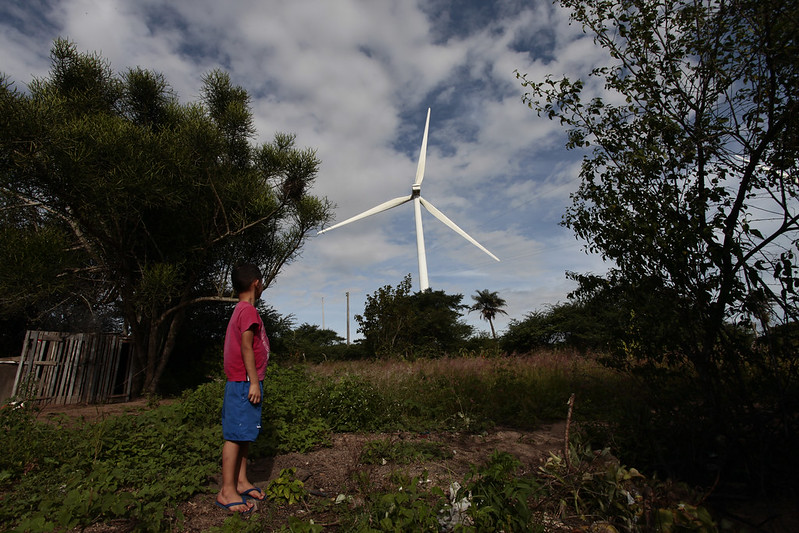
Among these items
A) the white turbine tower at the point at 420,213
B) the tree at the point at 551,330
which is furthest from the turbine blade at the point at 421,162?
the tree at the point at 551,330

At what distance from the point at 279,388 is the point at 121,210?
22.1 ft

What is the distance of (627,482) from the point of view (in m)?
3.01

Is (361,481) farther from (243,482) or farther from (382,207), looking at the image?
(382,207)

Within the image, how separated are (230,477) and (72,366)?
9891mm

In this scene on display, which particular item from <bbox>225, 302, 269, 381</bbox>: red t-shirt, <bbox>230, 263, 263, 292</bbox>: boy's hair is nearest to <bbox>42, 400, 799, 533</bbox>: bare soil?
<bbox>225, 302, 269, 381</bbox>: red t-shirt

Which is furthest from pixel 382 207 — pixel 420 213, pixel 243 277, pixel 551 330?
pixel 243 277

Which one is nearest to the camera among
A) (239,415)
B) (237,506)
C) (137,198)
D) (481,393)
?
(237,506)

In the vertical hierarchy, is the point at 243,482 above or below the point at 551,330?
below

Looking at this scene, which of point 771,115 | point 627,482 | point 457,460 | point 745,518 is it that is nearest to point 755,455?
point 745,518

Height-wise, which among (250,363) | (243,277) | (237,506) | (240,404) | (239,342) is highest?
(243,277)

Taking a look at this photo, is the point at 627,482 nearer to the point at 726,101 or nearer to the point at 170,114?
the point at 726,101

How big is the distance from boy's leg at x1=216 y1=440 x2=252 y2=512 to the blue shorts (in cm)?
9

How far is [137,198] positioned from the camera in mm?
9664

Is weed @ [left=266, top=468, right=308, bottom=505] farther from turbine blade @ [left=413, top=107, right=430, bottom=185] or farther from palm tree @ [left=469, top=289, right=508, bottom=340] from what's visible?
palm tree @ [left=469, top=289, right=508, bottom=340]
